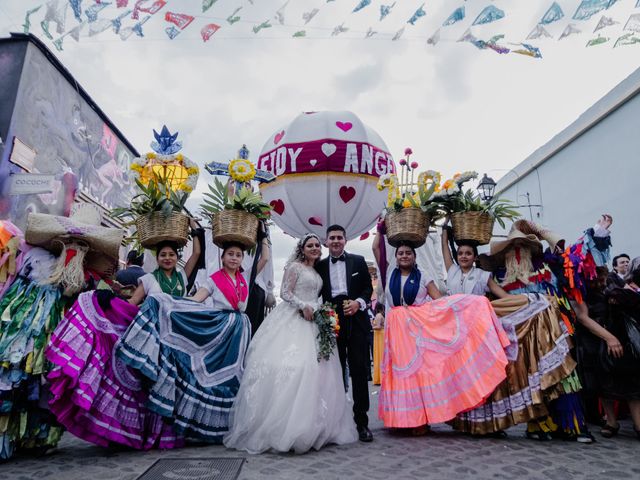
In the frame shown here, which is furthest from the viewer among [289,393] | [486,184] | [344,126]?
[486,184]

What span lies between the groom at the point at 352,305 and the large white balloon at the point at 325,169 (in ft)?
7.99

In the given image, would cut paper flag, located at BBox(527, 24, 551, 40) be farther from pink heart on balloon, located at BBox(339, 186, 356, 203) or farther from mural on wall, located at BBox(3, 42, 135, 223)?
mural on wall, located at BBox(3, 42, 135, 223)

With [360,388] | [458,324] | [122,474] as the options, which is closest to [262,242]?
[360,388]

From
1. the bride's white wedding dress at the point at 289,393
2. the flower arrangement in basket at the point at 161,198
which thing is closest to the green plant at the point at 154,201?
the flower arrangement in basket at the point at 161,198

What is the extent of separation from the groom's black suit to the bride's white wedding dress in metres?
0.18

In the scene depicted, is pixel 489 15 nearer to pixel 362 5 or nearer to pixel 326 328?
pixel 362 5

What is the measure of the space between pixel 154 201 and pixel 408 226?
2.45 m

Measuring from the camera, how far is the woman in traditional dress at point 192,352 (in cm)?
340

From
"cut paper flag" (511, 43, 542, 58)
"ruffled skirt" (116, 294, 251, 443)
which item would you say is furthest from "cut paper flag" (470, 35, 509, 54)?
"ruffled skirt" (116, 294, 251, 443)

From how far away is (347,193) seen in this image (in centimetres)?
684

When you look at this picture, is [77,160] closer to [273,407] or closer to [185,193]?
[185,193]

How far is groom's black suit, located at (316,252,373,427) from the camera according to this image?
399cm

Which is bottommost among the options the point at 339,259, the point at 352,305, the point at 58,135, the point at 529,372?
the point at 529,372

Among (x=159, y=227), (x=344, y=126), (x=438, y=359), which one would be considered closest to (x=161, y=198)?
(x=159, y=227)
